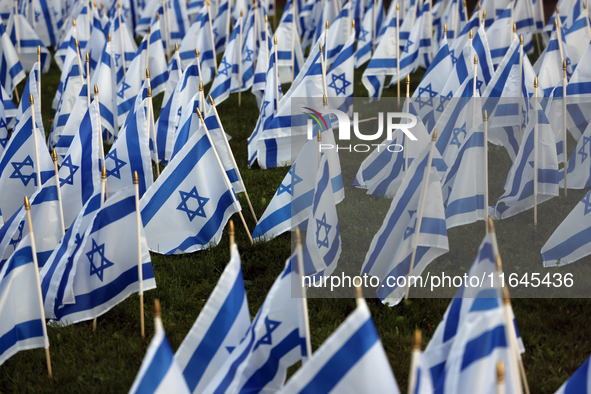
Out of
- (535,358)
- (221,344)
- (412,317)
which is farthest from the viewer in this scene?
(412,317)

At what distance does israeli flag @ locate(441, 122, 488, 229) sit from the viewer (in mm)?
5875

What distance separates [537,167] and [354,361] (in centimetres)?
429

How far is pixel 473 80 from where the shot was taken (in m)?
7.03

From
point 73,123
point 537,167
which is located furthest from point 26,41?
point 537,167

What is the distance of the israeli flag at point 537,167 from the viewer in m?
6.65

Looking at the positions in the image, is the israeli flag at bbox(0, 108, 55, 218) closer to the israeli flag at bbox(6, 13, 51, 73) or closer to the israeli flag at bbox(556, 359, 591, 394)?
the israeli flag at bbox(556, 359, 591, 394)

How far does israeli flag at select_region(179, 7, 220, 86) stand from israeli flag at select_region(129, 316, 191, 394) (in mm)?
8375

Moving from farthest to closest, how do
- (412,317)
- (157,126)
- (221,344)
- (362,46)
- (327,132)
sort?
1. (362,46)
2. (157,126)
3. (327,132)
4. (412,317)
5. (221,344)

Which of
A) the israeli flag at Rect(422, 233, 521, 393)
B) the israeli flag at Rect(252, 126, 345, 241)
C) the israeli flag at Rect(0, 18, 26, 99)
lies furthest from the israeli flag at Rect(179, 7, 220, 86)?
the israeli flag at Rect(422, 233, 521, 393)

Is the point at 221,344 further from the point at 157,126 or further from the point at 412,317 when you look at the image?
the point at 157,126

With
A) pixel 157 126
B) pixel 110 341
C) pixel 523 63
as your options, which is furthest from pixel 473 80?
pixel 110 341

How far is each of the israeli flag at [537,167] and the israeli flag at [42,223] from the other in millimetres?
4810

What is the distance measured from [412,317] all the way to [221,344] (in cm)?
212

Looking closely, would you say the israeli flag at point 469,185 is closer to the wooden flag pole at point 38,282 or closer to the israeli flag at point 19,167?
the wooden flag pole at point 38,282
